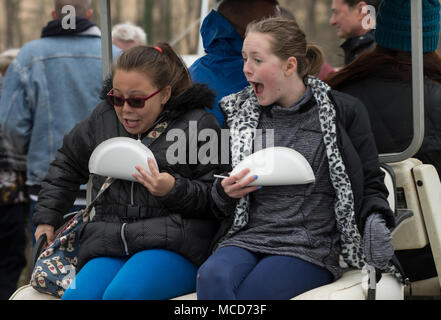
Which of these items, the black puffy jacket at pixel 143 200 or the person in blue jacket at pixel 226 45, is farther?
the person in blue jacket at pixel 226 45

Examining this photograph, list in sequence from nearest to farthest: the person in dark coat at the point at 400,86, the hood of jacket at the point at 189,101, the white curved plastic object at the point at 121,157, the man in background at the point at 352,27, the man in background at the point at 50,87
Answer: the white curved plastic object at the point at 121,157 < the hood of jacket at the point at 189,101 < the person in dark coat at the point at 400,86 < the man in background at the point at 50,87 < the man in background at the point at 352,27

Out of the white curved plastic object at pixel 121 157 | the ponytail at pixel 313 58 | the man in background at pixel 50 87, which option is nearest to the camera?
the white curved plastic object at pixel 121 157

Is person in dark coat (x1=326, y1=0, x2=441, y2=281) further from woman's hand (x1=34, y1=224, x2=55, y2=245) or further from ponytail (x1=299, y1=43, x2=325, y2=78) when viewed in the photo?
woman's hand (x1=34, y1=224, x2=55, y2=245)

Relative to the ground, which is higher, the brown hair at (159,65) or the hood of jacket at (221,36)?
the hood of jacket at (221,36)

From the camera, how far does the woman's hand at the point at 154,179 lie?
8.40 ft

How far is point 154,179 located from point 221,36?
0.97m

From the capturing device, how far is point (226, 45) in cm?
331

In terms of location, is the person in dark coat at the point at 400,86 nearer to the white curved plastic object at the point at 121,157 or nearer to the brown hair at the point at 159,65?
A: the brown hair at the point at 159,65

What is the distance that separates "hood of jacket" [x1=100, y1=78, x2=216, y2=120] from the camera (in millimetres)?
2811

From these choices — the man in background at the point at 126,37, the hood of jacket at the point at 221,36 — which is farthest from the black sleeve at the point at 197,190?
the man in background at the point at 126,37

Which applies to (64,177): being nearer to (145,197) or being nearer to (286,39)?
(145,197)

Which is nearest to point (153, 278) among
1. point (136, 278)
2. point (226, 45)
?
point (136, 278)

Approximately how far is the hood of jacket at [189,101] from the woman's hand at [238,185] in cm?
39
